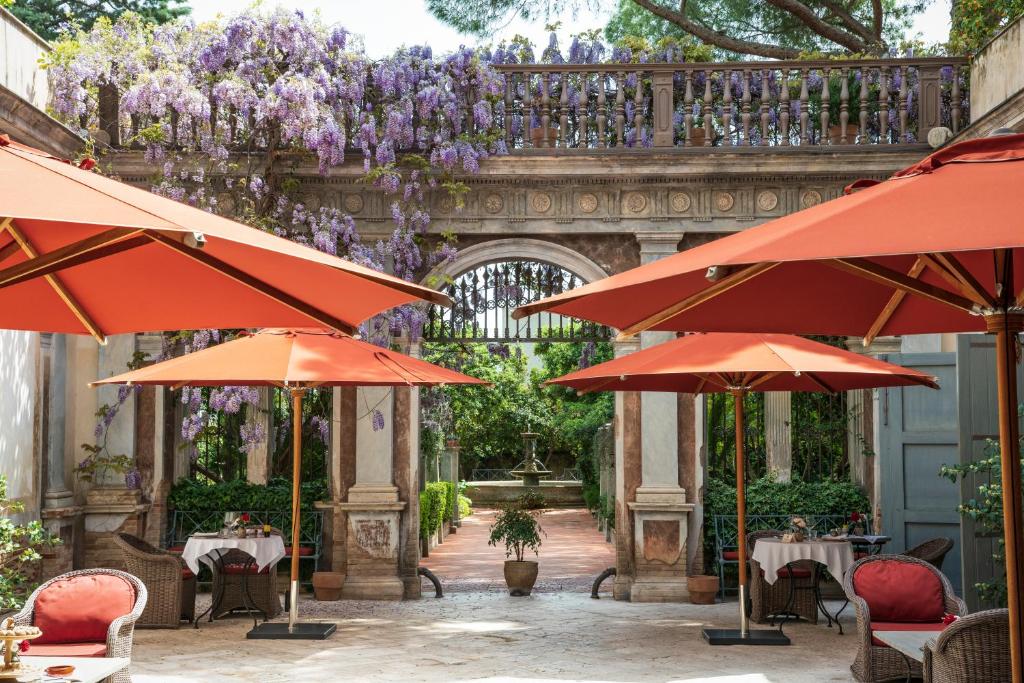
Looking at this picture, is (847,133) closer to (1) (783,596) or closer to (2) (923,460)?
(2) (923,460)

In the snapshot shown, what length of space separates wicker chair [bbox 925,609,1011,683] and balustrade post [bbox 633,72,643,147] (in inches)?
273

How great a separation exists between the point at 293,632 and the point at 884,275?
6324 mm

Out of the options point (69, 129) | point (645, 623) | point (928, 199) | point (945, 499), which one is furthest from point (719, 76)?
point (928, 199)

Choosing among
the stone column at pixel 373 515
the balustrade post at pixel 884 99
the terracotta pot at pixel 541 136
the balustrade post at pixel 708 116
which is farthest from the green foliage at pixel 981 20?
the stone column at pixel 373 515

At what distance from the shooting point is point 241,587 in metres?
9.76

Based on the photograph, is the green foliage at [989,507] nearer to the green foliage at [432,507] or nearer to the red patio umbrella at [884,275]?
the red patio umbrella at [884,275]

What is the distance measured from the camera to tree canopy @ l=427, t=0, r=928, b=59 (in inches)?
582

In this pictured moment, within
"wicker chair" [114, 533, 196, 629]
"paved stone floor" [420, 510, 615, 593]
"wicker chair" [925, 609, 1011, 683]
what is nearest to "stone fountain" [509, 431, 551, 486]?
"paved stone floor" [420, 510, 615, 593]

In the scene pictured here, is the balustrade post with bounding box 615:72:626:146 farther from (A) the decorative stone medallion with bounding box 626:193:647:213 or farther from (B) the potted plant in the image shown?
(B) the potted plant

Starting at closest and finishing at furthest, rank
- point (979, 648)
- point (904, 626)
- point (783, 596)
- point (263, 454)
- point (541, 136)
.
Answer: point (979, 648) < point (904, 626) < point (783, 596) < point (541, 136) < point (263, 454)

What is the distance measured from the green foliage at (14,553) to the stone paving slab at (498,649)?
0.96m

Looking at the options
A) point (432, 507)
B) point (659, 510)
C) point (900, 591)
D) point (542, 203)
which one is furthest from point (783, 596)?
point (432, 507)

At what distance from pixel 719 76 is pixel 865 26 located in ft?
17.1

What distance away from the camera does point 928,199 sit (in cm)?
296
